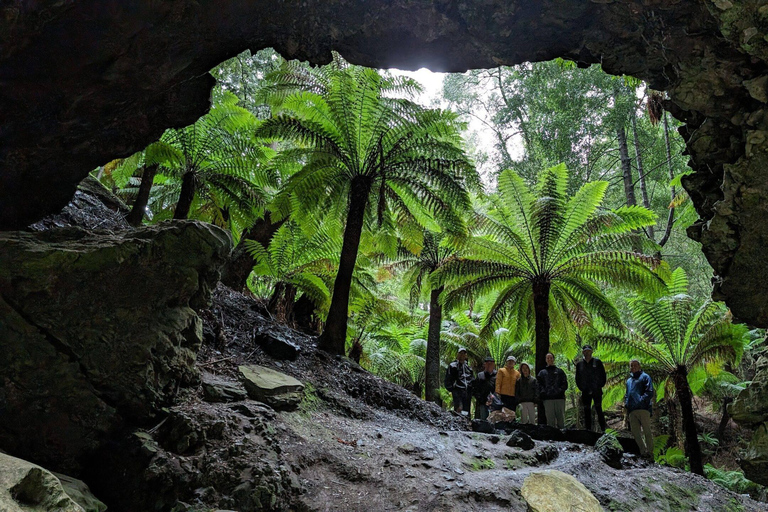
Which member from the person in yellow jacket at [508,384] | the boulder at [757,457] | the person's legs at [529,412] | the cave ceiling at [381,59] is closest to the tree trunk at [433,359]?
the person in yellow jacket at [508,384]

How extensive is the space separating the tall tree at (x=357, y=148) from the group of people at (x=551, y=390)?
2432mm

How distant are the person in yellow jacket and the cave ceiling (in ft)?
14.0

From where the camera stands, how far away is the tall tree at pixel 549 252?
8273mm

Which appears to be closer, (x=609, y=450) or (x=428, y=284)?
(x=609, y=450)

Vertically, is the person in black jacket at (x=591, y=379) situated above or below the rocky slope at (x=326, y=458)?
above

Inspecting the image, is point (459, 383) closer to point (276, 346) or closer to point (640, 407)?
point (640, 407)

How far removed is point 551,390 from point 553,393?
0.17ft

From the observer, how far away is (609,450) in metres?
5.76

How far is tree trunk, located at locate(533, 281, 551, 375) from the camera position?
824 centimetres

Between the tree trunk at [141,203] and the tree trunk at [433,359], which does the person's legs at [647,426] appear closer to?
the tree trunk at [433,359]

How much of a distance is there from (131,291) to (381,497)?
2560 millimetres

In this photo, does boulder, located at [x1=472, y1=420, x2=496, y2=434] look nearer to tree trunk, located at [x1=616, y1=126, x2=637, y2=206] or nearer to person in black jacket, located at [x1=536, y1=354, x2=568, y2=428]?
person in black jacket, located at [x1=536, y1=354, x2=568, y2=428]

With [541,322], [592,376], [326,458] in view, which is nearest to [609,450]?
[592,376]

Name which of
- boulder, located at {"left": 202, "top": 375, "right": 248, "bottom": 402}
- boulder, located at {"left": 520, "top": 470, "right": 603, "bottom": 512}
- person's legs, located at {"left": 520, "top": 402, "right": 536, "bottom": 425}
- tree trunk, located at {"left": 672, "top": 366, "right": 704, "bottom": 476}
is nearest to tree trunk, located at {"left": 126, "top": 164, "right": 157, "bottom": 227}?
boulder, located at {"left": 202, "top": 375, "right": 248, "bottom": 402}
